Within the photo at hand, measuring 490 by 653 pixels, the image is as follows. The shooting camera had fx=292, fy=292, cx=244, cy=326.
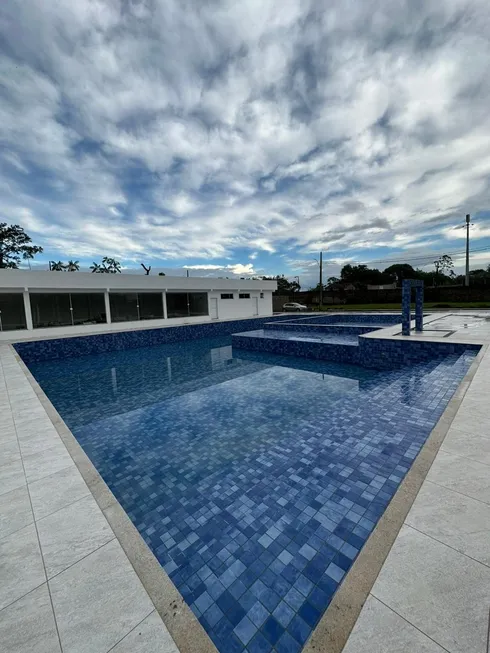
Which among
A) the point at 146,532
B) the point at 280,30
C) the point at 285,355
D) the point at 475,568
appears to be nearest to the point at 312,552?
the point at 475,568

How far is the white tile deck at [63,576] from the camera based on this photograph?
1.37m

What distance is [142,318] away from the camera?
671 inches

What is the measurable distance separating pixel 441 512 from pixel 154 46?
11.3 metres

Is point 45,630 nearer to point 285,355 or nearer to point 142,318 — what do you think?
point 285,355

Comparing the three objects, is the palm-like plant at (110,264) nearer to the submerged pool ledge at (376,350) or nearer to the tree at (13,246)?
the tree at (13,246)

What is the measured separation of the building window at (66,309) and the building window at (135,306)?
614mm

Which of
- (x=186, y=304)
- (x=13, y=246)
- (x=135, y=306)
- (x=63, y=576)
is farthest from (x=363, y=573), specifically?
(x=13, y=246)

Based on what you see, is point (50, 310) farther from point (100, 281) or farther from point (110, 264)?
point (110, 264)

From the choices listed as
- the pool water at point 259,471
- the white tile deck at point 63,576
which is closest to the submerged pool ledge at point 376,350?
the pool water at point 259,471

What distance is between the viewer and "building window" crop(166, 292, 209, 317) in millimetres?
18344

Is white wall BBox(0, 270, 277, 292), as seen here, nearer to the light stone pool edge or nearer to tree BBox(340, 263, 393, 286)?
the light stone pool edge

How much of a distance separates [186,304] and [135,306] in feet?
11.1

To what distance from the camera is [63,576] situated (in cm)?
171

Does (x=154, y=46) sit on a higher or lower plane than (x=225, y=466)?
higher
